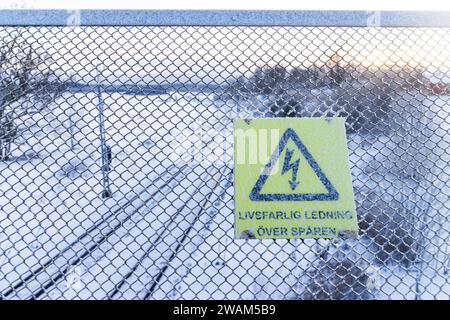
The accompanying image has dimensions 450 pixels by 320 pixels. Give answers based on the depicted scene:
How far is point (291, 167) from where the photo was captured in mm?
1671

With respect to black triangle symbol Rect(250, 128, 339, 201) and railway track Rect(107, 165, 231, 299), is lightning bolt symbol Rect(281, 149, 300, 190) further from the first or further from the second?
railway track Rect(107, 165, 231, 299)

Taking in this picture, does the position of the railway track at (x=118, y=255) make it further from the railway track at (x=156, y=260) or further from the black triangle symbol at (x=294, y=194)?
the black triangle symbol at (x=294, y=194)

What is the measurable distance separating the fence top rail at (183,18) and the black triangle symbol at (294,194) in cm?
56

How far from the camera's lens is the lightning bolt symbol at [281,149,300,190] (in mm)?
1654

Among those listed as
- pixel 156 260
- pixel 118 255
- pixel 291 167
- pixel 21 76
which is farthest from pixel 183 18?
pixel 118 255

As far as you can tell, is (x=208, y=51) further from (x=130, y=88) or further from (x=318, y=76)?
(x=318, y=76)

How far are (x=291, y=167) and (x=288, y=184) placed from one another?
0.07 m

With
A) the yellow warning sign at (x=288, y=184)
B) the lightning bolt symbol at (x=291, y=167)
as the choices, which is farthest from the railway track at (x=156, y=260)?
the lightning bolt symbol at (x=291, y=167)

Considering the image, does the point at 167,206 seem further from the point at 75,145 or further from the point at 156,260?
the point at 75,145

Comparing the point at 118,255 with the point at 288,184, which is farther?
the point at 118,255

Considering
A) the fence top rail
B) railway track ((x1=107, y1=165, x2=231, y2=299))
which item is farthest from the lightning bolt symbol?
the fence top rail

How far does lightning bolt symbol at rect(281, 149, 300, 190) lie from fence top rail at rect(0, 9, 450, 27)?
0.63m

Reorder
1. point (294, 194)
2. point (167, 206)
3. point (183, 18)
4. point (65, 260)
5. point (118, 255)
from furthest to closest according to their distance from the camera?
1. point (65, 260)
2. point (167, 206)
3. point (118, 255)
4. point (183, 18)
5. point (294, 194)

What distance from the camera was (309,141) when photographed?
1.71 m
